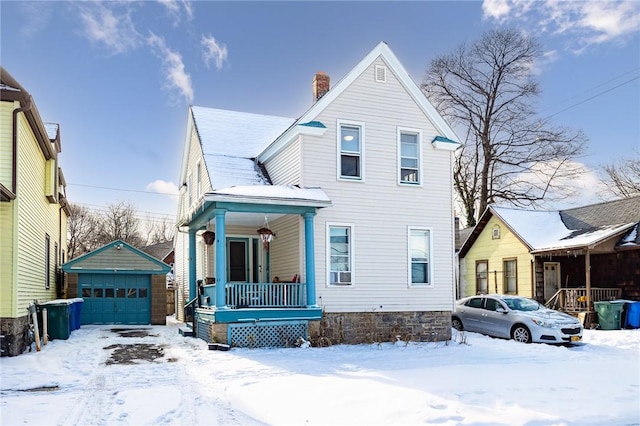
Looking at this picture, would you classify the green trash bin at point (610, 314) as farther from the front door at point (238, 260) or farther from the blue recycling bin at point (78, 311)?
the blue recycling bin at point (78, 311)

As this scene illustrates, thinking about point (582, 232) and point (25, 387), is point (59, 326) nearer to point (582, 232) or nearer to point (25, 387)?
point (25, 387)

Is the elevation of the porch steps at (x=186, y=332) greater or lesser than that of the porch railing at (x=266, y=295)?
lesser

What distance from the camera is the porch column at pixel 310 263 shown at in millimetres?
14078

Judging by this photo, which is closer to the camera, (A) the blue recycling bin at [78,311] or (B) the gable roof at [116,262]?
(A) the blue recycling bin at [78,311]

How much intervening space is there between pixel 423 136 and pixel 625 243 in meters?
9.69

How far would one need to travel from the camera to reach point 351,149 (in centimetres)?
1542

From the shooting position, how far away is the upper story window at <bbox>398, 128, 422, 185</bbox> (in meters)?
16.0

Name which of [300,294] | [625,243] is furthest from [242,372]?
[625,243]

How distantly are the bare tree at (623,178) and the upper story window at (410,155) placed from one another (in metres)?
26.9

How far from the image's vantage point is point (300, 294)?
14336 mm

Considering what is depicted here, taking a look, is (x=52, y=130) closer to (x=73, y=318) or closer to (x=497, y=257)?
(x=73, y=318)

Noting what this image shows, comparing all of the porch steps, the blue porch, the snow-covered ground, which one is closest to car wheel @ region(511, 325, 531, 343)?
the snow-covered ground

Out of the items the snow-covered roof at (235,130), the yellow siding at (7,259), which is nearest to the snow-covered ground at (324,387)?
the yellow siding at (7,259)

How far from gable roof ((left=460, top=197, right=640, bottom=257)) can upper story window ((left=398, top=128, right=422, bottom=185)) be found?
7822 mm
